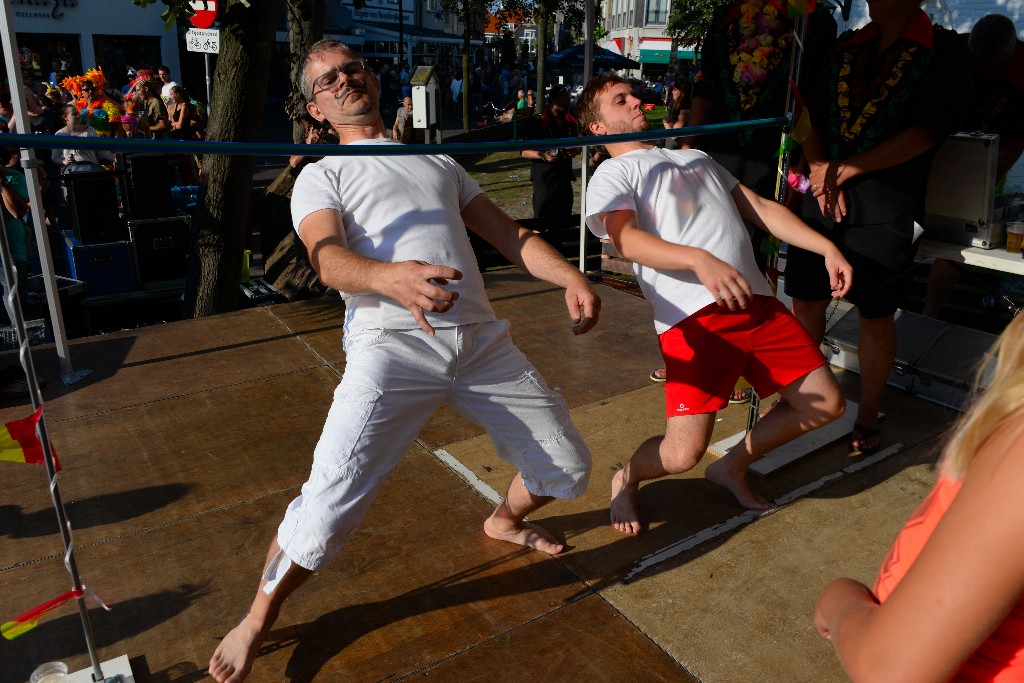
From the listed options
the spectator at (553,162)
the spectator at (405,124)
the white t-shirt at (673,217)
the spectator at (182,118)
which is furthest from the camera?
the spectator at (182,118)

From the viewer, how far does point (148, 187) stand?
22.5 ft

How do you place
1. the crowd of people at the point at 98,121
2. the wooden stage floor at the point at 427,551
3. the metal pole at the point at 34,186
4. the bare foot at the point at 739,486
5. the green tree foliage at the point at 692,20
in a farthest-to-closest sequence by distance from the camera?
the green tree foliage at the point at 692,20 → the crowd of people at the point at 98,121 → the metal pole at the point at 34,186 → the bare foot at the point at 739,486 → the wooden stage floor at the point at 427,551

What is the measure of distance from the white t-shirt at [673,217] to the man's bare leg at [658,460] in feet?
1.17

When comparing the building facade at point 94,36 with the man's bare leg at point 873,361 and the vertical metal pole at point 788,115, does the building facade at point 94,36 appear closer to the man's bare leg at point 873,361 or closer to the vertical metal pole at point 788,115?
the vertical metal pole at point 788,115

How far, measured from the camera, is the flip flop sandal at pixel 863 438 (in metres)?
3.73

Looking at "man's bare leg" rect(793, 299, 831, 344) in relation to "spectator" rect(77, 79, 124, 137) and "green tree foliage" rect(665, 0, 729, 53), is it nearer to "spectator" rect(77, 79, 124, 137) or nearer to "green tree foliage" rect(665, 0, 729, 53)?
"spectator" rect(77, 79, 124, 137)

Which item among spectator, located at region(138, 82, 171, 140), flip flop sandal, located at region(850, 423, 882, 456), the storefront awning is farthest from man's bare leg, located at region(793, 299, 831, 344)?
the storefront awning

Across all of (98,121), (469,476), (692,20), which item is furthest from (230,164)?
(692,20)

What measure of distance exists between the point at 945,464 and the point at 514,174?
1559 centimetres

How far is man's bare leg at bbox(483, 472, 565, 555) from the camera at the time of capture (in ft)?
9.60

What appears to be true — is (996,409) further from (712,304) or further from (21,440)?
(21,440)

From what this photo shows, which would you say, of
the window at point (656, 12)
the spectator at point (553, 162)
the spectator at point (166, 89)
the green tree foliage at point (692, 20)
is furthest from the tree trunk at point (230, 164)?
the window at point (656, 12)

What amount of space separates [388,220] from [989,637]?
185 cm

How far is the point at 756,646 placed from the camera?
2.54 m
